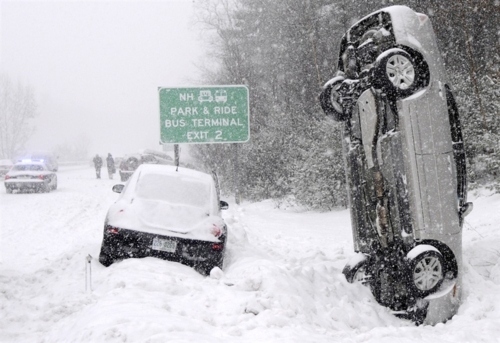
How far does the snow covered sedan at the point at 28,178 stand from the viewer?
22.8 metres

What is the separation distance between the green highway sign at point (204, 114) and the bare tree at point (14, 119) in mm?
65123

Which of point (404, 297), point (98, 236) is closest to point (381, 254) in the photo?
point (404, 297)

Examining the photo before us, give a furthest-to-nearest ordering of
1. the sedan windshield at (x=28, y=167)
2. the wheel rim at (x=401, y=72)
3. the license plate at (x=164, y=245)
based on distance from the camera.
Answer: the sedan windshield at (x=28, y=167) < the license plate at (x=164, y=245) < the wheel rim at (x=401, y=72)

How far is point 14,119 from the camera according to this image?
7350 cm

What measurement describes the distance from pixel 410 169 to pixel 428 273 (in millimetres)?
1083

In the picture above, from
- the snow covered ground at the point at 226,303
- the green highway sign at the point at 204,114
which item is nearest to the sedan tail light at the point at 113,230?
the snow covered ground at the point at 226,303

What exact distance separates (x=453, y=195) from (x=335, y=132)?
9798mm

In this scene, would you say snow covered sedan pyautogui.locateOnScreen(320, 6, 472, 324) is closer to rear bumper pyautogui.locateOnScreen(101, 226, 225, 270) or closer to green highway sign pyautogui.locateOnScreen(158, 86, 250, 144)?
rear bumper pyautogui.locateOnScreen(101, 226, 225, 270)

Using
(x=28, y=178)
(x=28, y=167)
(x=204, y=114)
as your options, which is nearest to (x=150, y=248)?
(x=204, y=114)

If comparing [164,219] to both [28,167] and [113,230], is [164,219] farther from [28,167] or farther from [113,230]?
[28,167]

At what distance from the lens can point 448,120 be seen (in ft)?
18.1

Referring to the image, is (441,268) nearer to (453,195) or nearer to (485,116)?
(453,195)

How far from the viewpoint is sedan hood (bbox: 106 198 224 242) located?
23.0 feet

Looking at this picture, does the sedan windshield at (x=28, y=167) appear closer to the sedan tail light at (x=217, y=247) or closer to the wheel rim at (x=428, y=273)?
the sedan tail light at (x=217, y=247)
